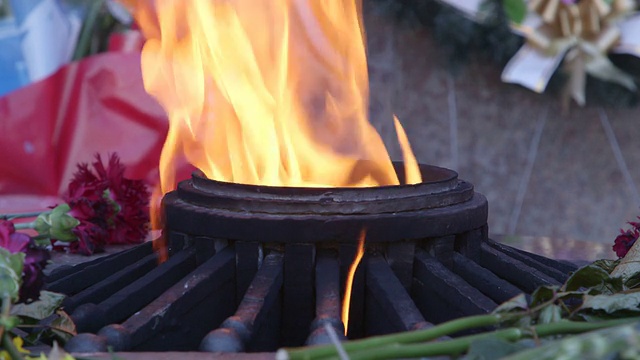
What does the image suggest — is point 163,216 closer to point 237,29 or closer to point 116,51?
point 237,29

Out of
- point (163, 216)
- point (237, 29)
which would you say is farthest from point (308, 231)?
point (237, 29)

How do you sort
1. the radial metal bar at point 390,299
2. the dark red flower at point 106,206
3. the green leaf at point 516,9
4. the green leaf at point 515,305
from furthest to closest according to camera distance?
the green leaf at point 516,9, the dark red flower at point 106,206, the radial metal bar at point 390,299, the green leaf at point 515,305

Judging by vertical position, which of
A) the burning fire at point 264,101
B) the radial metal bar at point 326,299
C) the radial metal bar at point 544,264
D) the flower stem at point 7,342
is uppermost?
the burning fire at point 264,101

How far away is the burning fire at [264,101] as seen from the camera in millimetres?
1710

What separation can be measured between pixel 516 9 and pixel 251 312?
230cm

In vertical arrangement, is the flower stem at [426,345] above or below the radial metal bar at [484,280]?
above

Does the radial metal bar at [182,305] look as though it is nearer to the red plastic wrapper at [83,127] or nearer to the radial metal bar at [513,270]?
the radial metal bar at [513,270]

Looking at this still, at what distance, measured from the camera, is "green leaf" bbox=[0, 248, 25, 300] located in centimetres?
92

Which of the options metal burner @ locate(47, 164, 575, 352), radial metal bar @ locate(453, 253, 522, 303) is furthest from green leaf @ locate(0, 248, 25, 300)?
radial metal bar @ locate(453, 253, 522, 303)

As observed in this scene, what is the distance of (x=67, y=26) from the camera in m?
2.95

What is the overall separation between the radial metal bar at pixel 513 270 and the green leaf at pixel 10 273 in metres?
0.85

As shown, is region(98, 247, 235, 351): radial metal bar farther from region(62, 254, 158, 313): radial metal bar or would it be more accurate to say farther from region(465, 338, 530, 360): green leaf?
region(465, 338, 530, 360): green leaf

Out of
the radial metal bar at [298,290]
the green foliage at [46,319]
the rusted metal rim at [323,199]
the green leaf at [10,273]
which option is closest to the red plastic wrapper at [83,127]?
the rusted metal rim at [323,199]

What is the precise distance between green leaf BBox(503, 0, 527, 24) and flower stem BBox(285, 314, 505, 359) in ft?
7.99
